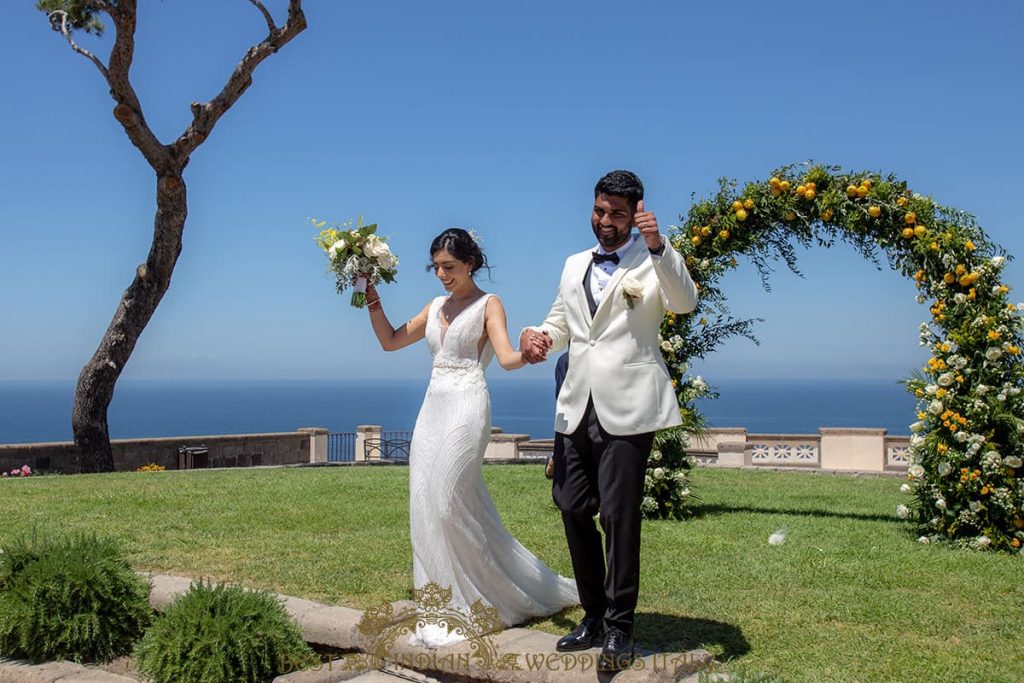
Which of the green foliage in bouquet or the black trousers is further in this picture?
the green foliage in bouquet

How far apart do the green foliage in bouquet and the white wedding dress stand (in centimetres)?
519

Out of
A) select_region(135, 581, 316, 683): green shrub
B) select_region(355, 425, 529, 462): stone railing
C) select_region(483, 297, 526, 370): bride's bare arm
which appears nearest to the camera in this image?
select_region(135, 581, 316, 683): green shrub

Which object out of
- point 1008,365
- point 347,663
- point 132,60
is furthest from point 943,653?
point 132,60

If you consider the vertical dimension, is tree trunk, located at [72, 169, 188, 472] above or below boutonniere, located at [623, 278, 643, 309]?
above

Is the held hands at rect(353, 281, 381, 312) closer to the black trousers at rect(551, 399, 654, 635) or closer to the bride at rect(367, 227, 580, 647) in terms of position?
the bride at rect(367, 227, 580, 647)

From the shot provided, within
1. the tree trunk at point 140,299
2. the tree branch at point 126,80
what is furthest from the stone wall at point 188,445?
the tree branch at point 126,80

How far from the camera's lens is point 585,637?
16.7 ft

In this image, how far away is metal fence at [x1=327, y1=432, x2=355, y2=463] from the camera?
25.7m

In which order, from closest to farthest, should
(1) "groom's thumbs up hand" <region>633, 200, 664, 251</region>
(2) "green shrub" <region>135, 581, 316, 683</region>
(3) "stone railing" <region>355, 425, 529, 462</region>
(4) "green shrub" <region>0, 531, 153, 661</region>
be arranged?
(1) "groom's thumbs up hand" <region>633, 200, 664, 251</region> → (2) "green shrub" <region>135, 581, 316, 683</region> → (4) "green shrub" <region>0, 531, 153, 661</region> → (3) "stone railing" <region>355, 425, 529, 462</region>

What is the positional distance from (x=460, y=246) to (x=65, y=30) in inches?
697

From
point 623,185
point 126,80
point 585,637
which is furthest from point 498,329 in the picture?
point 126,80

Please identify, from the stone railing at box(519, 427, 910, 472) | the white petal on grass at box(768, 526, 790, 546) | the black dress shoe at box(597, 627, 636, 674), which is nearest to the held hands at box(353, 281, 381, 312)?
the black dress shoe at box(597, 627, 636, 674)

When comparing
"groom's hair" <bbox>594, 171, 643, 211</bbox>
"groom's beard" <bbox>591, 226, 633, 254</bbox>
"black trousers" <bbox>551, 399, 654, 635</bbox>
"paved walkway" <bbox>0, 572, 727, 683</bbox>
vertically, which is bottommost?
"paved walkway" <bbox>0, 572, 727, 683</bbox>

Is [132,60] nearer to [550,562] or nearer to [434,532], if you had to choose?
[550,562]
